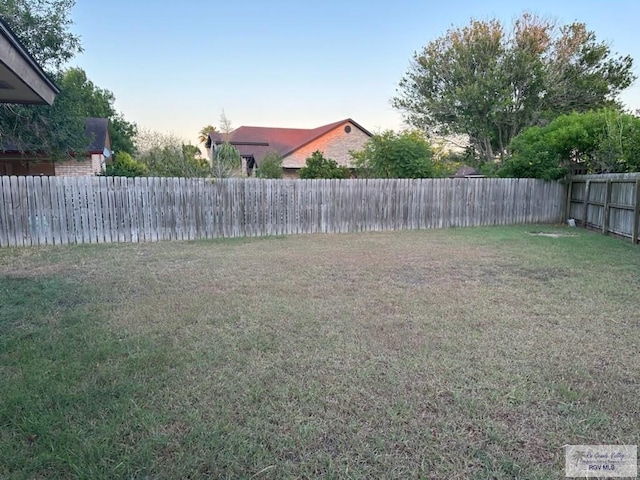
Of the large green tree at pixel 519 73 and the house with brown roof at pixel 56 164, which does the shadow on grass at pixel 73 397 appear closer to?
the house with brown roof at pixel 56 164

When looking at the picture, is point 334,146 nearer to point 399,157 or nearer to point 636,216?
point 399,157

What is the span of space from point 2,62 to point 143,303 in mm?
2479

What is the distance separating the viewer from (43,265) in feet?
20.8

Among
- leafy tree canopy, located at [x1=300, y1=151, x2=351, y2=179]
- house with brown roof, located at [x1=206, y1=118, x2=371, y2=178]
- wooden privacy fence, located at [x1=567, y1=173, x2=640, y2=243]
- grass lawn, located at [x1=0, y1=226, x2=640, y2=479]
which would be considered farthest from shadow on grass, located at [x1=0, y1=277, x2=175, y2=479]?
house with brown roof, located at [x1=206, y1=118, x2=371, y2=178]

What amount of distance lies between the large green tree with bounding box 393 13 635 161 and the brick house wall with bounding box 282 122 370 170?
4.99 metres

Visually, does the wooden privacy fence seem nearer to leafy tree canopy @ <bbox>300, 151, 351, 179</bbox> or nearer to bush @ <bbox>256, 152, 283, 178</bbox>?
leafy tree canopy @ <bbox>300, 151, 351, 179</bbox>

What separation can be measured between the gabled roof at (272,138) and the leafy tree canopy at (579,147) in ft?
42.3

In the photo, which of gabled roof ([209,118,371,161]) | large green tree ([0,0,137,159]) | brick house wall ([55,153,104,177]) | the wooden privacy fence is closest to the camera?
the wooden privacy fence

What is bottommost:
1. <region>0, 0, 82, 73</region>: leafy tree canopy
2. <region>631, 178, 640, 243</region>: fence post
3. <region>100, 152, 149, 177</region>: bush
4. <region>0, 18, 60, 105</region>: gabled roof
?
<region>631, 178, 640, 243</region>: fence post

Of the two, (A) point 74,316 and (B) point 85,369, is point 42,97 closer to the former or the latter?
(A) point 74,316

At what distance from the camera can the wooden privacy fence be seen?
8.77m

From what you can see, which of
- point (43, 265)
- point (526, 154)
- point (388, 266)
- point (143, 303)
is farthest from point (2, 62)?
point (526, 154)

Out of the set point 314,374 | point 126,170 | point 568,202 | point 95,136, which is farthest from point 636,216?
point 95,136

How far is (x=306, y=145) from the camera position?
23656 mm
